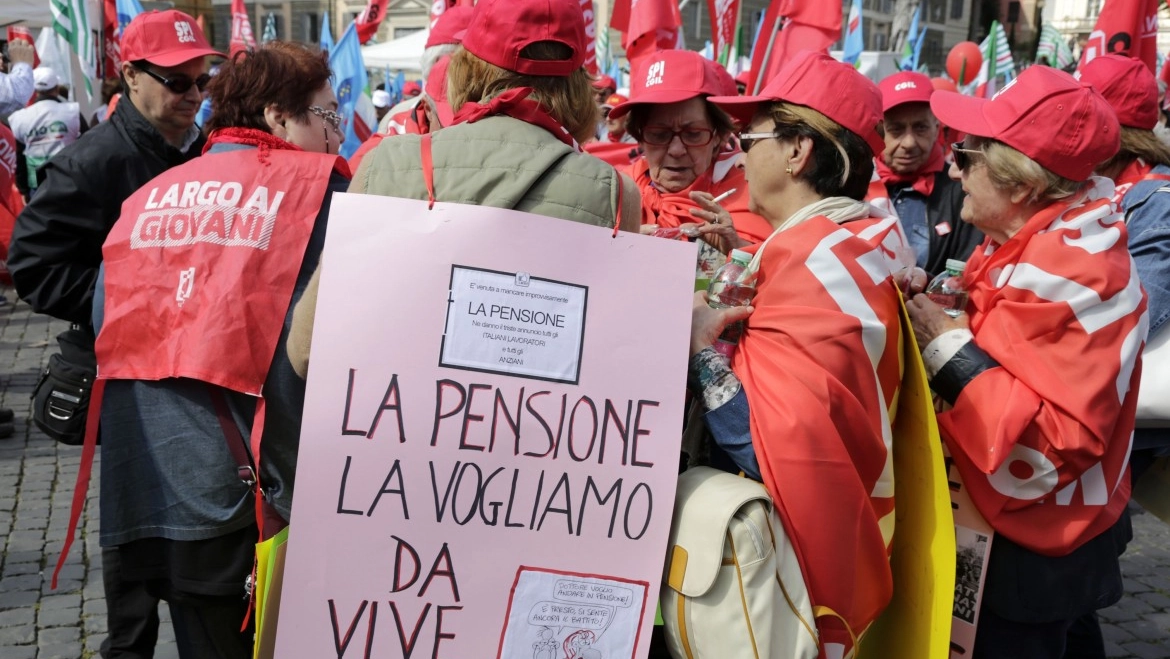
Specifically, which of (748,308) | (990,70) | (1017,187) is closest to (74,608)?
(748,308)

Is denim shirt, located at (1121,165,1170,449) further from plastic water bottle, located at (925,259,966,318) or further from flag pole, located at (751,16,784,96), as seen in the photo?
flag pole, located at (751,16,784,96)

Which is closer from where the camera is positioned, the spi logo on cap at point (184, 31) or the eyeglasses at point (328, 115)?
the eyeglasses at point (328, 115)

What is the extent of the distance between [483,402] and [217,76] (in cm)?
133

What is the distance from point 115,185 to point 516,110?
1.77 meters

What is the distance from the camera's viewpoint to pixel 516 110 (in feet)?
7.06

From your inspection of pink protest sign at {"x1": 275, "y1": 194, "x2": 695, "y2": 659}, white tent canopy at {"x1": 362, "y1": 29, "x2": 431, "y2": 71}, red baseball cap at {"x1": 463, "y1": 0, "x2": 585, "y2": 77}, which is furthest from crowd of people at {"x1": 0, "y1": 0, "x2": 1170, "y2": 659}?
white tent canopy at {"x1": 362, "y1": 29, "x2": 431, "y2": 71}

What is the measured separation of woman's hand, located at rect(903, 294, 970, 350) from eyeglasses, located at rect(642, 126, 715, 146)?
4.64ft

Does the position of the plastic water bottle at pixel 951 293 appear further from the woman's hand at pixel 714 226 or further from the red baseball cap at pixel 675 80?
the red baseball cap at pixel 675 80

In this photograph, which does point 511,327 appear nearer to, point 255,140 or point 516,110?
point 516,110

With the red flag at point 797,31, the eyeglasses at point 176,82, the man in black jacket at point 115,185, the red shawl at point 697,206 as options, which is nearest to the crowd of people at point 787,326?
the red shawl at point 697,206

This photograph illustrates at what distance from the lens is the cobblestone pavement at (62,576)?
4078mm

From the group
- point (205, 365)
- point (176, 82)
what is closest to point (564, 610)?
point (205, 365)

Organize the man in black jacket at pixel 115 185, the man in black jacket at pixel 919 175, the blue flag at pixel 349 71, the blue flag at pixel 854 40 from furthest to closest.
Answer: the blue flag at pixel 854 40, the blue flag at pixel 349 71, the man in black jacket at pixel 919 175, the man in black jacket at pixel 115 185

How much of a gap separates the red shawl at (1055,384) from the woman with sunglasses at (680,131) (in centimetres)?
131
